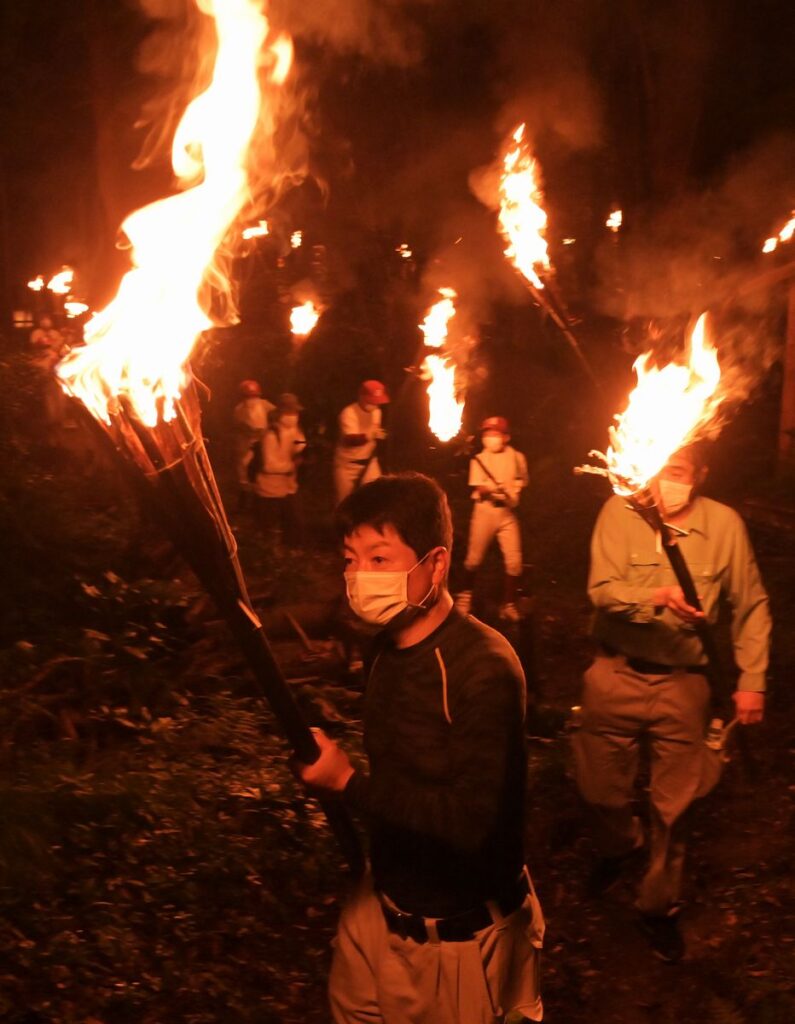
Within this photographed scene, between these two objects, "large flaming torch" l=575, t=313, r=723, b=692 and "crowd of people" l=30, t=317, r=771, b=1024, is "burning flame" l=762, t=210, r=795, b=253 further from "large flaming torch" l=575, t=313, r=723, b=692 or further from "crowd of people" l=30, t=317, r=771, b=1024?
"crowd of people" l=30, t=317, r=771, b=1024

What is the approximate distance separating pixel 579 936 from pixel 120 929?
7.41ft

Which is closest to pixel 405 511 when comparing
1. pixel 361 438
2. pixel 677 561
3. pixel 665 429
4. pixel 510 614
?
pixel 677 561

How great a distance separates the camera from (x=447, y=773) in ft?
9.35

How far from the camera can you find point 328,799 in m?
2.98

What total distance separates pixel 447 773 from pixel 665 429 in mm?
2826

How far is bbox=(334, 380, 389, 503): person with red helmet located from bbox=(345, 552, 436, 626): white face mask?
898cm

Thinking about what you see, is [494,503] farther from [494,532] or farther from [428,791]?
[428,791]

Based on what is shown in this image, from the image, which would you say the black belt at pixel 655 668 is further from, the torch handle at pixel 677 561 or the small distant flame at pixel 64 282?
the small distant flame at pixel 64 282

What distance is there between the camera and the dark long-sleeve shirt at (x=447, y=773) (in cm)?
275

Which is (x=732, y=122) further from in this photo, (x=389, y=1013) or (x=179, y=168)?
(x=389, y=1013)

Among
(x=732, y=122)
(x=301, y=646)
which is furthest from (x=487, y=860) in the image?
(x=732, y=122)

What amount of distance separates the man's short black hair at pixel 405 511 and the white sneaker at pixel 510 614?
5.24 meters

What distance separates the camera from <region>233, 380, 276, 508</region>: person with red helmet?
13.5 m

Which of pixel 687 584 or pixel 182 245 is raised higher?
pixel 182 245
